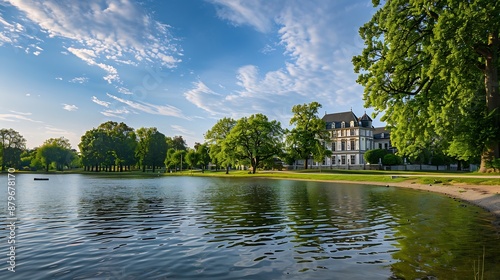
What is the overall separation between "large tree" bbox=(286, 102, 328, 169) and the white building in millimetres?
22755

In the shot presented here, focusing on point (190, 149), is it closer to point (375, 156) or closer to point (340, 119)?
point (340, 119)

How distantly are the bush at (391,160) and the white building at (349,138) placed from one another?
14.3 meters

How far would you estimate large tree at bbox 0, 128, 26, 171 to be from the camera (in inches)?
4727

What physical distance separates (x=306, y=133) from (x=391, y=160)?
27.9 m

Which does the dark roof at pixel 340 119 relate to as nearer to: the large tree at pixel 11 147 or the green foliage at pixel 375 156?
the green foliage at pixel 375 156

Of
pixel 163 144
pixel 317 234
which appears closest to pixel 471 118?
pixel 317 234

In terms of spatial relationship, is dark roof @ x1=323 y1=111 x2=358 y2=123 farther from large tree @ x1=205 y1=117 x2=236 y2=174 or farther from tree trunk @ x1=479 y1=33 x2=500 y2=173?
tree trunk @ x1=479 y1=33 x2=500 y2=173

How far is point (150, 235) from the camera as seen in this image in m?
13.0

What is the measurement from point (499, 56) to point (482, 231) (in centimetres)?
2751

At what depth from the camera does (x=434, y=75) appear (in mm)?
28516

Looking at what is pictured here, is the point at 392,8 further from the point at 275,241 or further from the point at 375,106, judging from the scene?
the point at 275,241

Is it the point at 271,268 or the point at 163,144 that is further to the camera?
the point at 163,144

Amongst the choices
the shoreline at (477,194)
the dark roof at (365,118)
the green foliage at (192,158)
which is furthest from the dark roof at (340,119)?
the shoreline at (477,194)

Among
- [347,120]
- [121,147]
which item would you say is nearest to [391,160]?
[347,120]
